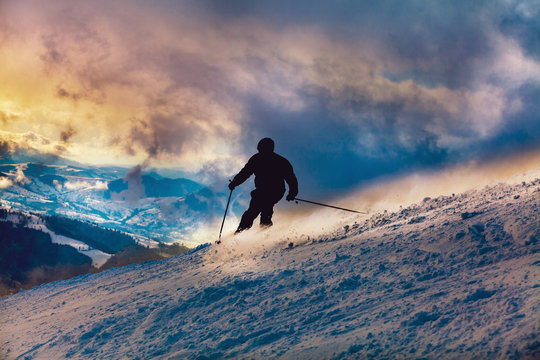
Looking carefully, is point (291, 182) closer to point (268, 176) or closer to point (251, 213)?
point (268, 176)

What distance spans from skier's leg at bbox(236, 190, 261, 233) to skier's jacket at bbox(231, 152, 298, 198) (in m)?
0.40

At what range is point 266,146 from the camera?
11.6 m

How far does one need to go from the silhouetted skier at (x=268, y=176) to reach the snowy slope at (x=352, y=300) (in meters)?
1.87

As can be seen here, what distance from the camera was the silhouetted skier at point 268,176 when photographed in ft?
38.7

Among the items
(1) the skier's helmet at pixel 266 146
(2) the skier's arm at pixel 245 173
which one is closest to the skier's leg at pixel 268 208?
(2) the skier's arm at pixel 245 173

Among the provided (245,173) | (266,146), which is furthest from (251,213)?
(266,146)

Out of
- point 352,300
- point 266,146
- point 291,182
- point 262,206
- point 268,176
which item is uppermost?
point 266,146

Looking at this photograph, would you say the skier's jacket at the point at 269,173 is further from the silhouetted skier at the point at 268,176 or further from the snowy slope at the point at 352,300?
the snowy slope at the point at 352,300

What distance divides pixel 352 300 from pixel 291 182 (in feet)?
17.0

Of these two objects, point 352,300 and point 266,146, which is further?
point 266,146

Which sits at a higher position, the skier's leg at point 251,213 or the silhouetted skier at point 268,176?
the silhouetted skier at point 268,176

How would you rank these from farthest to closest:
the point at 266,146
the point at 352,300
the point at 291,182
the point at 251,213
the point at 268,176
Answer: the point at 251,213
the point at 291,182
the point at 268,176
the point at 266,146
the point at 352,300

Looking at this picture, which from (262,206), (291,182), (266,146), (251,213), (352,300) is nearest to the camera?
(352,300)

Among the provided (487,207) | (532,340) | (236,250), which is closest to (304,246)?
(236,250)
